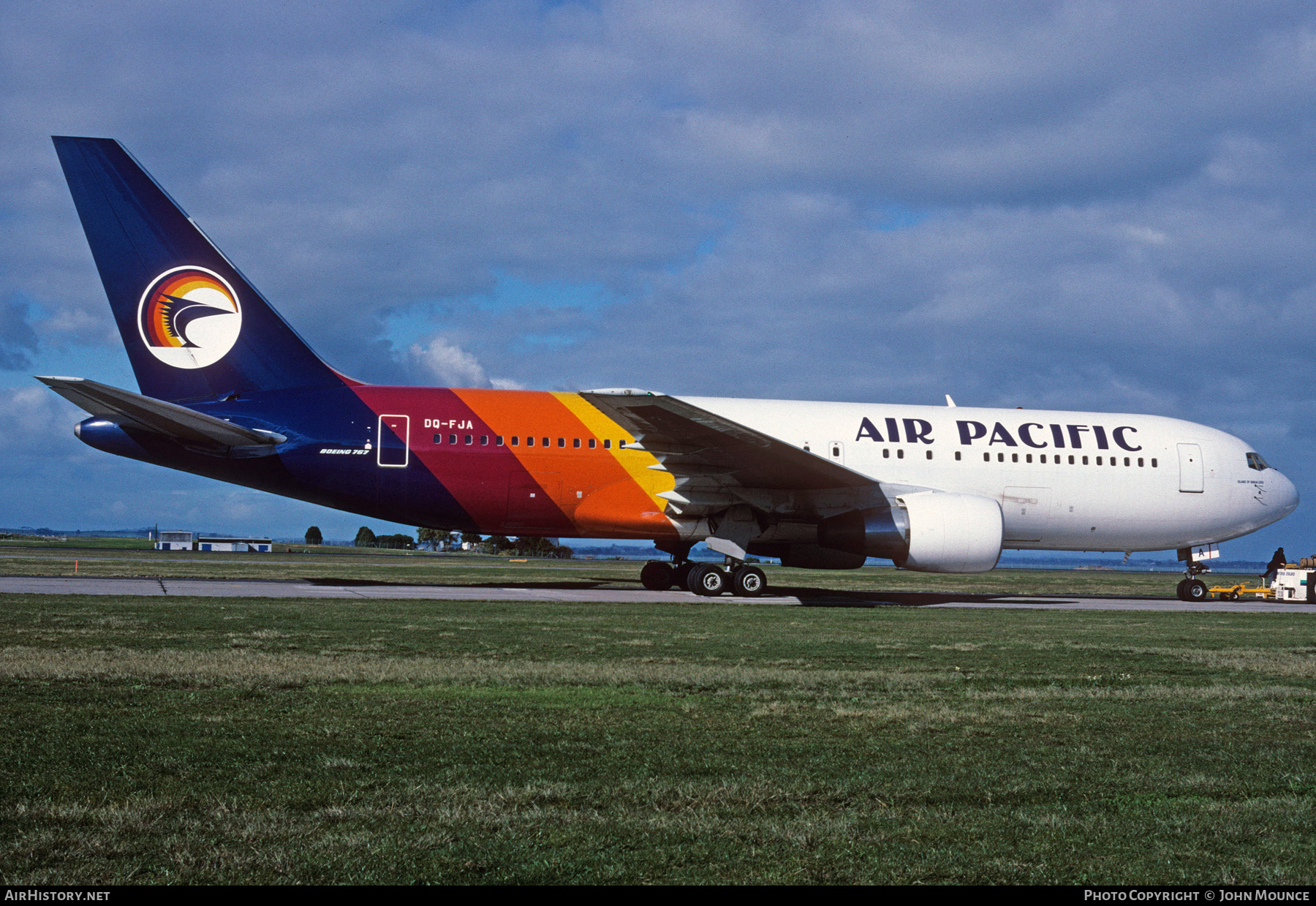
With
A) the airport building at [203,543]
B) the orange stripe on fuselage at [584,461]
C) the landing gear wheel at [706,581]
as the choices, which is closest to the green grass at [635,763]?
the landing gear wheel at [706,581]

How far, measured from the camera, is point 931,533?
57.9 feet

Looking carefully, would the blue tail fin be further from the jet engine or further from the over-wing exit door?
the jet engine

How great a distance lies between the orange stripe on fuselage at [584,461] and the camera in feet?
62.8

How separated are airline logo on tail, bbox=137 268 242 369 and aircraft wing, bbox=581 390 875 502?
713cm

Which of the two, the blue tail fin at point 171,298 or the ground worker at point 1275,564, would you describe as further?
the ground worker at point 1275,564

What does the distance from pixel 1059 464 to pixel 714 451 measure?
26.6 feet

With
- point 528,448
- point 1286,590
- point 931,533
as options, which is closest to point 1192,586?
point 1286,590

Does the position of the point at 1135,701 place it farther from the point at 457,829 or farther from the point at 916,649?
the point at 457,829

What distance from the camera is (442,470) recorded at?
736 inches

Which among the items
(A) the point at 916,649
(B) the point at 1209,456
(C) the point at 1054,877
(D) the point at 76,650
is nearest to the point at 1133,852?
(C) the point at 1054,877

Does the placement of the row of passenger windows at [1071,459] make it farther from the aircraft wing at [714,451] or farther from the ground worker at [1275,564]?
the ground worker at [1275,564]

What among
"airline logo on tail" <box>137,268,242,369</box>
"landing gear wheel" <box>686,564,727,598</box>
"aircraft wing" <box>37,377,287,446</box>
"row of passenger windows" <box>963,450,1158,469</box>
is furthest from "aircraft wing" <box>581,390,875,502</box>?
"airline logo on tail" <box>137,268,242,369</box>

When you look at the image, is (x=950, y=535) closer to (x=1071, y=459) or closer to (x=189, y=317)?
(x=1071, y=459)

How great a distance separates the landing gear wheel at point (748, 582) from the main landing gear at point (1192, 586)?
10935mm
